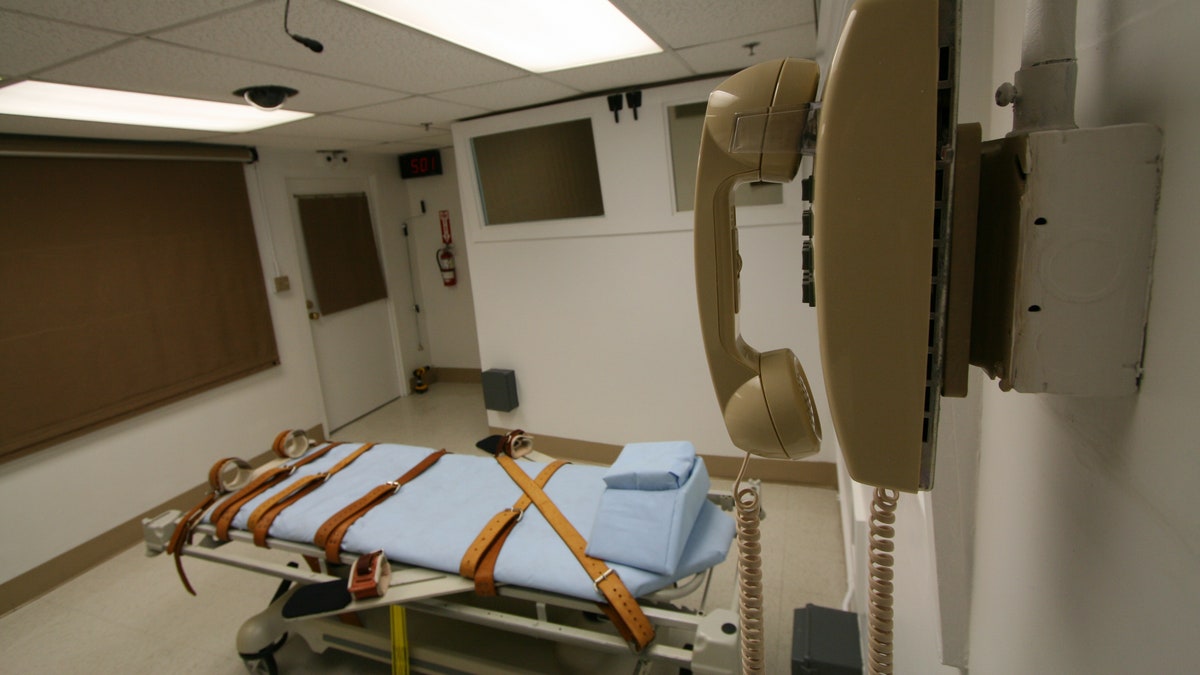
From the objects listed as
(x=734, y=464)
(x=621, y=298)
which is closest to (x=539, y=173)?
(x=621, y=298)

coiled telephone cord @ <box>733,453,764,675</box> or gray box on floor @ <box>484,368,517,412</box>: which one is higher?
coiled telephone cord @ <box>733,453,764,675</box>

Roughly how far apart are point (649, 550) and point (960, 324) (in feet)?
4.61

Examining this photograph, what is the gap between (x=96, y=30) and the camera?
1.63 metres

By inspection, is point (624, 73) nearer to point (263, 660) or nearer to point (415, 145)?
point (415, 145)

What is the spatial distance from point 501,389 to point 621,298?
47.2 inches

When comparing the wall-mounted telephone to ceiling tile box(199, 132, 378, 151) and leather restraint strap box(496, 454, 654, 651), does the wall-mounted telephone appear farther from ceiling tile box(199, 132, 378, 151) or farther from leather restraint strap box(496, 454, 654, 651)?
ceiling tile box(199, 132, 378, 151)

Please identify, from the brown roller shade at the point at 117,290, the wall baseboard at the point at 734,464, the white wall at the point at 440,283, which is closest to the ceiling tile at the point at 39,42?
the brown roller shade at the point at 117,290

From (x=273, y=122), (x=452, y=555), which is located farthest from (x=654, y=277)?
(x=273, y=122)

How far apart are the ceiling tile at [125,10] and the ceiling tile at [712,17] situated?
46.0 inches

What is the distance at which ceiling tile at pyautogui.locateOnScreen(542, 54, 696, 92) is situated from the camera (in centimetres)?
265

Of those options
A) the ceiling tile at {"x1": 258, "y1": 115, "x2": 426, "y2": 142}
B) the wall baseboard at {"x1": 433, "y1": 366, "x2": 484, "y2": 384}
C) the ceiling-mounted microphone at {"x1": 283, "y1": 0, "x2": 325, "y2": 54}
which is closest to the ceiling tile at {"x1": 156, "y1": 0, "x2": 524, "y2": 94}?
the ceiling-mounted microphone at {"x1": 283, "y1": 0, "x2": 325, "y2": 54}

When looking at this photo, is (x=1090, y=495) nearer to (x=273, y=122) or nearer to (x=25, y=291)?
(x=273, y=122)

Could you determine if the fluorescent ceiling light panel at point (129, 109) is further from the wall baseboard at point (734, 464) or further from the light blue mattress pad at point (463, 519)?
the wall baseboard at point (734, 464)

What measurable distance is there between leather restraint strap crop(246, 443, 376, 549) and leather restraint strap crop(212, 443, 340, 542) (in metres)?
0.10
